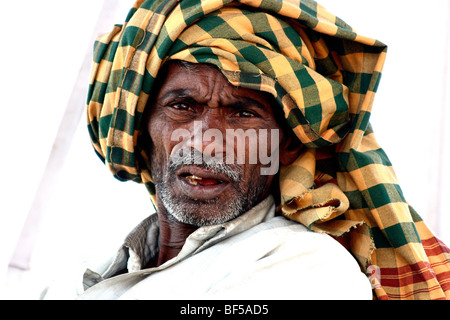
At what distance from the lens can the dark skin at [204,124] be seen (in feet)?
5.22

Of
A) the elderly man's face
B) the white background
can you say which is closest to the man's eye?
the elderly man's face

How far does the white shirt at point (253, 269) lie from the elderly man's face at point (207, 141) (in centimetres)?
7

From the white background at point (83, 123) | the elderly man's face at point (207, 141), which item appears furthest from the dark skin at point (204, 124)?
the white background at point (83, 123)

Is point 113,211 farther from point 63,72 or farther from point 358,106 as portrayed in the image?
point 358,106

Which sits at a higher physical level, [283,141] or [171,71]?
[171,71]

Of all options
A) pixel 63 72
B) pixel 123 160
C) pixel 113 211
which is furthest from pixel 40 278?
pixel 123 160

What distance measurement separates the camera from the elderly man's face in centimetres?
158

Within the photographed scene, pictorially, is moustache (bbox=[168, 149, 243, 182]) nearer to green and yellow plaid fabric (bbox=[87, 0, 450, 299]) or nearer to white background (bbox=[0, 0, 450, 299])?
green and yellow plaid fabric (bbox=[87, 0, 450, 299])

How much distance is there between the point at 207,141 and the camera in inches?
61.6

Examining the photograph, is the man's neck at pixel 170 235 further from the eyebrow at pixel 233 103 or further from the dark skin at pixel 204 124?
the eyebrow at pixel 233 103

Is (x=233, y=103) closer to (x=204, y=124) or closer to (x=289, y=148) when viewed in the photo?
(x=204, y=124)

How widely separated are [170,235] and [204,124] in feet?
1.36
